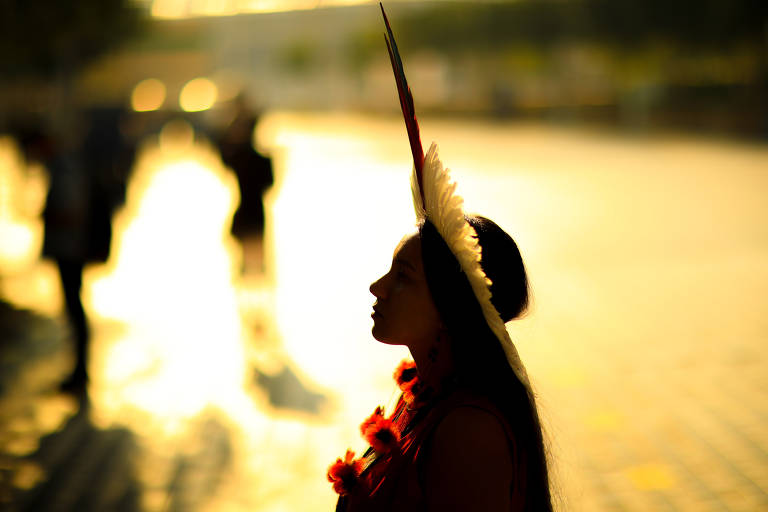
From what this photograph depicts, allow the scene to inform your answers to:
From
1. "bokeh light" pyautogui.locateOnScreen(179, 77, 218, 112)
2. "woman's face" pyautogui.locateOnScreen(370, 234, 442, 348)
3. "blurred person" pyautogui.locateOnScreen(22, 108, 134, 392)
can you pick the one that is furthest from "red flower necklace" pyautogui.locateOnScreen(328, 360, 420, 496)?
"bokeh light" pyautogui.locateOnScreen(179, 77, 218, 112)

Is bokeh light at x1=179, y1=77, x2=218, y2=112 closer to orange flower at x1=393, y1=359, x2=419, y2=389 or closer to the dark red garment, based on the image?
orange flower at x1=393, y1=359, x2=419, y2=389

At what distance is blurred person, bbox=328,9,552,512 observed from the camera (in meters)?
1.42

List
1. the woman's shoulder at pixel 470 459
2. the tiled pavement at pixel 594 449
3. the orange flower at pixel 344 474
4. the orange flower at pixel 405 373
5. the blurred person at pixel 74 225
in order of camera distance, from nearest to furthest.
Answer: the woman's shoulder at pixel 470 459 < the orange flower at pixel 344 474 < the orange flower at pixel 405 373 < the tiled pavement at pixel 594 449 < the blurred person at pixel 74 225

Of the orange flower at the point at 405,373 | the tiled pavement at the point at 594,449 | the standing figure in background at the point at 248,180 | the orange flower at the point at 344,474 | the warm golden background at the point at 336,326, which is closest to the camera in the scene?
the orange flower at the point at 344,474

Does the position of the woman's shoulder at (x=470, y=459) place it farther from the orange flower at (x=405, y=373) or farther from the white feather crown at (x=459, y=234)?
the orange flower at (x=405, y=373)

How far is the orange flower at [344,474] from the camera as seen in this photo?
164cm

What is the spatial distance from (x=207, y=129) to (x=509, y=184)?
14927mm

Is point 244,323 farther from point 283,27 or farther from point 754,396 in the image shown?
point 283,27

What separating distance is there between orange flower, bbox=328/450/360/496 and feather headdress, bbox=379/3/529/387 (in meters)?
0.38

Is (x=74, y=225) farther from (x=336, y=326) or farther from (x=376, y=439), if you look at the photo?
(x=376, y=439)

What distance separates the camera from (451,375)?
1.57m

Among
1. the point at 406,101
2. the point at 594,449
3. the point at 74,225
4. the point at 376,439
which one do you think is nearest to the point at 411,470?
the point at 376,439

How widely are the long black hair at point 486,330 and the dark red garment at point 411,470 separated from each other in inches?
1.5

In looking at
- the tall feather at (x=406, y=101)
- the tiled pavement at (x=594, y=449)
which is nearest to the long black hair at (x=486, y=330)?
the tall feather at (x=406, y=101)
